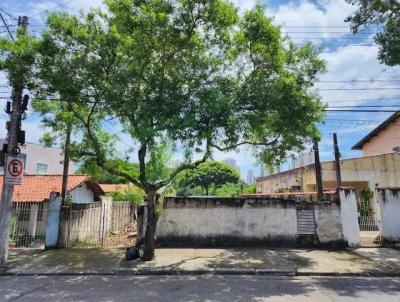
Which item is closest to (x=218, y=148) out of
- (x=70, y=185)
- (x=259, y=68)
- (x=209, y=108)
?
(x=209, y=108)

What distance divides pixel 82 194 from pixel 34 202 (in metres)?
4.90

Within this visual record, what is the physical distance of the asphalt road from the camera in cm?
743

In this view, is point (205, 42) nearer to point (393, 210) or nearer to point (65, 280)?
point (65, 280)

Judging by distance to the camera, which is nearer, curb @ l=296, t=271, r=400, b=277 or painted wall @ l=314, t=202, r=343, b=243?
curb @ l=296, t=271, r=400, b=277

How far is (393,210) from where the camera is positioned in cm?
1352

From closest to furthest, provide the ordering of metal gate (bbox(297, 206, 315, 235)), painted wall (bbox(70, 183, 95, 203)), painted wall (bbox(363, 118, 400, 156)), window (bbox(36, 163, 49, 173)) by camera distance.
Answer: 1. metal gate (bbox(297, 206, 315, 235))
2. painted wall (bbox(70, 183, 95, 203))
3. painted wall (bbox(363, 118, 400, 156))
4. window (bbox(36, 163, 49, 173))

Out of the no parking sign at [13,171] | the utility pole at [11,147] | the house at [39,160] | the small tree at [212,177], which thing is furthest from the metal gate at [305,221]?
the small tree at [212,177]

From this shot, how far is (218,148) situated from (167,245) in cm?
457

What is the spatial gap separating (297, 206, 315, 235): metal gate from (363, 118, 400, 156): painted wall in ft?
53.2

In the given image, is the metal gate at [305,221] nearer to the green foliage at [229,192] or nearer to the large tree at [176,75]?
the large tree at [176,75]

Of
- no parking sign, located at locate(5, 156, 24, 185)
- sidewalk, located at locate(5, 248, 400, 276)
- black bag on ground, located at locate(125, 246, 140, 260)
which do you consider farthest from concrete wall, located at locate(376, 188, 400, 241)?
no parking sign, located at locate(5, 156, 24, 185)

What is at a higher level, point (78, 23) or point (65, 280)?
point (78, 23)

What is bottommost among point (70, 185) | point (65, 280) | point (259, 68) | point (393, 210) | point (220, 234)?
point (65, 280)

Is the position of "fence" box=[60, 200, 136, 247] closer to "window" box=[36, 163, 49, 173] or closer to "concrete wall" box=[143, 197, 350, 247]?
"concrete wall" box=[143, 197, 350, 247]
